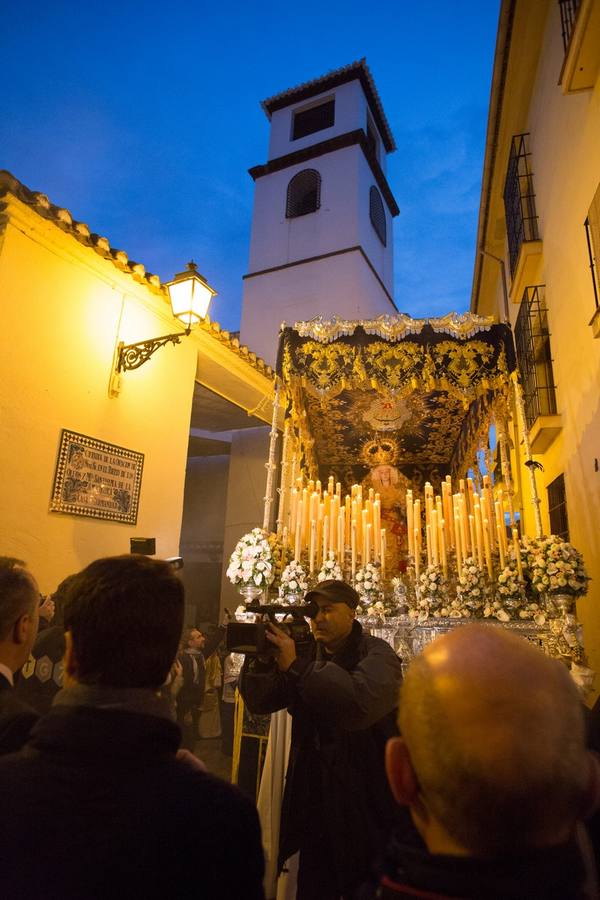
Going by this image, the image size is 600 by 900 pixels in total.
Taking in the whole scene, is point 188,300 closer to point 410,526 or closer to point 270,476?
point 270,476

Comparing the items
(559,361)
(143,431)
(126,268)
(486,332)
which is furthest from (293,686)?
(559,361)

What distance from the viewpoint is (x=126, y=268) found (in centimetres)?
541

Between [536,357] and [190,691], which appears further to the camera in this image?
[536,357]

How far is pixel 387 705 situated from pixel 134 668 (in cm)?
131

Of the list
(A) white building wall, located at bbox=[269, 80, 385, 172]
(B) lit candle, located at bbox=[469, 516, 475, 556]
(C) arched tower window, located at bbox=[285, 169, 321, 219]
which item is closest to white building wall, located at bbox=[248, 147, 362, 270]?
(C) arched tower window, located at bbox=[285, 169, 321, 219]

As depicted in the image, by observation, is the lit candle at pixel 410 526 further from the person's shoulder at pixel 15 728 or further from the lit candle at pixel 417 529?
the person's shoulder at pixel 15 728

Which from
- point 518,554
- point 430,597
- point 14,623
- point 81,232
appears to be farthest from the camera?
point 430,597

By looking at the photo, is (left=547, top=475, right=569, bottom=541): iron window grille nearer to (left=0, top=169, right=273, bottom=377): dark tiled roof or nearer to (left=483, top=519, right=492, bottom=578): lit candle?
(left=483, top=519, right=492, bottom=578): lit candle

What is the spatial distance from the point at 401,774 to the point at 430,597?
460 centimetres

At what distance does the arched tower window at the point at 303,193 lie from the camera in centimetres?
1336

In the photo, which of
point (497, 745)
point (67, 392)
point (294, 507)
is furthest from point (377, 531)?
point (497, 745)

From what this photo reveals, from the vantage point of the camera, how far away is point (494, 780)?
710mm

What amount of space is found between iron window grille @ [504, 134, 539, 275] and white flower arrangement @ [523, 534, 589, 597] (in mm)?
4760

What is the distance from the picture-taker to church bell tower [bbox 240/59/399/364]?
39.2ft
